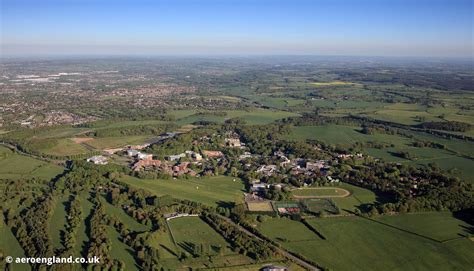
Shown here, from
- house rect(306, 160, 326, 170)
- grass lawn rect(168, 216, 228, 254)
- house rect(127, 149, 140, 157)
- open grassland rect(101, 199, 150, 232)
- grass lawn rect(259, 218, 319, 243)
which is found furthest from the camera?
house rect(127, 149, 140, 157)

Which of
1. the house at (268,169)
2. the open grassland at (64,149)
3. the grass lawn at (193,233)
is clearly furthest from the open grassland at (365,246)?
the open grassland at (64,149)

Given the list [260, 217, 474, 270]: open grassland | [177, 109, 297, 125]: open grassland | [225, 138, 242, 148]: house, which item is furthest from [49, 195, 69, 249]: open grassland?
[177, 109, 297, 125]: open grassland

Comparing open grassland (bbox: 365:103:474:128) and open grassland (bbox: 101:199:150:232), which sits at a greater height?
open grassland (bbox: 365:103:474:128)

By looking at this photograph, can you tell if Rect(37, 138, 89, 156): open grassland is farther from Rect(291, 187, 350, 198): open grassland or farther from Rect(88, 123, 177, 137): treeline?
Rect(291, 187, 350, 198): open grassland

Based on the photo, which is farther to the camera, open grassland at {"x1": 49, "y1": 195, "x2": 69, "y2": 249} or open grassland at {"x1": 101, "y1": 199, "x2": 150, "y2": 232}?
open grassland at {"x1": 101, "y1": 199, "x2": 150, "y2": 232}

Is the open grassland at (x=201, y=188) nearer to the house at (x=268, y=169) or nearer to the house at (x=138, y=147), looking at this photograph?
the house at (x=268, y=169)

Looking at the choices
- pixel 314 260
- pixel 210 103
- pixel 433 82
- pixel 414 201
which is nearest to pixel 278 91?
pixel 210 103

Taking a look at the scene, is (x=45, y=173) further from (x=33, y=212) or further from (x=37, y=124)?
(x=37, y=124)
